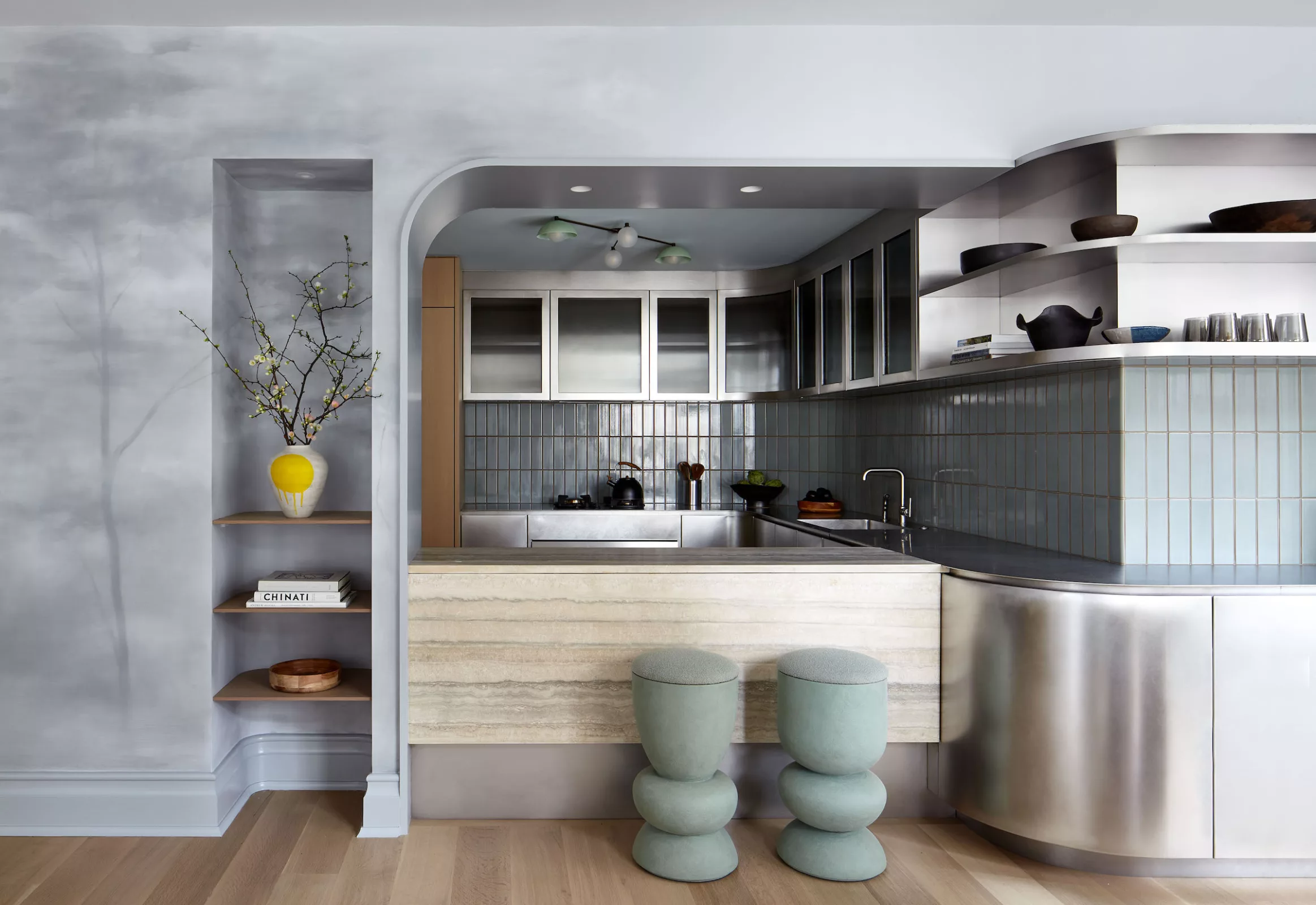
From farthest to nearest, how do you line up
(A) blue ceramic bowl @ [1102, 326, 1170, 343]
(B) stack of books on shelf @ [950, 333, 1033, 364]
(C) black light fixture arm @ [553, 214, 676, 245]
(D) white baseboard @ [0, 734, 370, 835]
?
(C) black light fixture arm @ [553, 214, 676, 245]
(B) stack of books on shelf @ [950, 333, 1033, 364]
(D) white baseboard @ [0, 734, 370, 835]
(A) blue ceramic bowl @ [1102, 326, 1170, 343]

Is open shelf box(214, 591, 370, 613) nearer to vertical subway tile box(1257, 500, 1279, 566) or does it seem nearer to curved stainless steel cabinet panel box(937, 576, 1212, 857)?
curved stainless steel cabinet panel box(937, 576, 1212, 857)

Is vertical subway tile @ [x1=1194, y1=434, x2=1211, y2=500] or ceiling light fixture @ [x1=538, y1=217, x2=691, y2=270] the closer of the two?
vertical subway tile @ [x1=1194, y1=434, x2=1211, y2=500]

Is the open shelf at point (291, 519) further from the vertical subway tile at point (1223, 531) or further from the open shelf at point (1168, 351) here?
the vertical subway tile at point (1223, 531)

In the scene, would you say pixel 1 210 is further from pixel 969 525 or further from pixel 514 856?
pixel 969 525

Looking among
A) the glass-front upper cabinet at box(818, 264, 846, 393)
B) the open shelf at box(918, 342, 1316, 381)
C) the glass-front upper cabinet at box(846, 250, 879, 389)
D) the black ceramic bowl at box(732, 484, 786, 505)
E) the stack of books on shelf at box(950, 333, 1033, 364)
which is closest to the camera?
the open shelf at box(918, 342, 1316, 381)

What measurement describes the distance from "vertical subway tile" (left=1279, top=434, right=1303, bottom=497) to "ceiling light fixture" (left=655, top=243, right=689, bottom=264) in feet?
9.25

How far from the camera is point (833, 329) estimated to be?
431 cm

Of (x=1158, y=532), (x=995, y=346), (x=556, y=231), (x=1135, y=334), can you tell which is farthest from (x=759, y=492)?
(x=1135, y=334)

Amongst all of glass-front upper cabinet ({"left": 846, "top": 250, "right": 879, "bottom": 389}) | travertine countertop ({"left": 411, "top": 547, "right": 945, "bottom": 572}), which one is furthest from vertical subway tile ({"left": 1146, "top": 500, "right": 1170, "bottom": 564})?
glass-front upper cabinet ({"left": 846, "top": 250, "right": 879, "bottom": 389})

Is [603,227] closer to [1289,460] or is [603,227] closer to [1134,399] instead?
[1134,399]

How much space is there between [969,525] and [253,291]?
3031 millimetres

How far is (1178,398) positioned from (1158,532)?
17.6 inches

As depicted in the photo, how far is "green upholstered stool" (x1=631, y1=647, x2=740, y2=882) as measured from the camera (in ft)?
7.55

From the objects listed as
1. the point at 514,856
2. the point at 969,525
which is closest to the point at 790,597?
the point at 514,856
